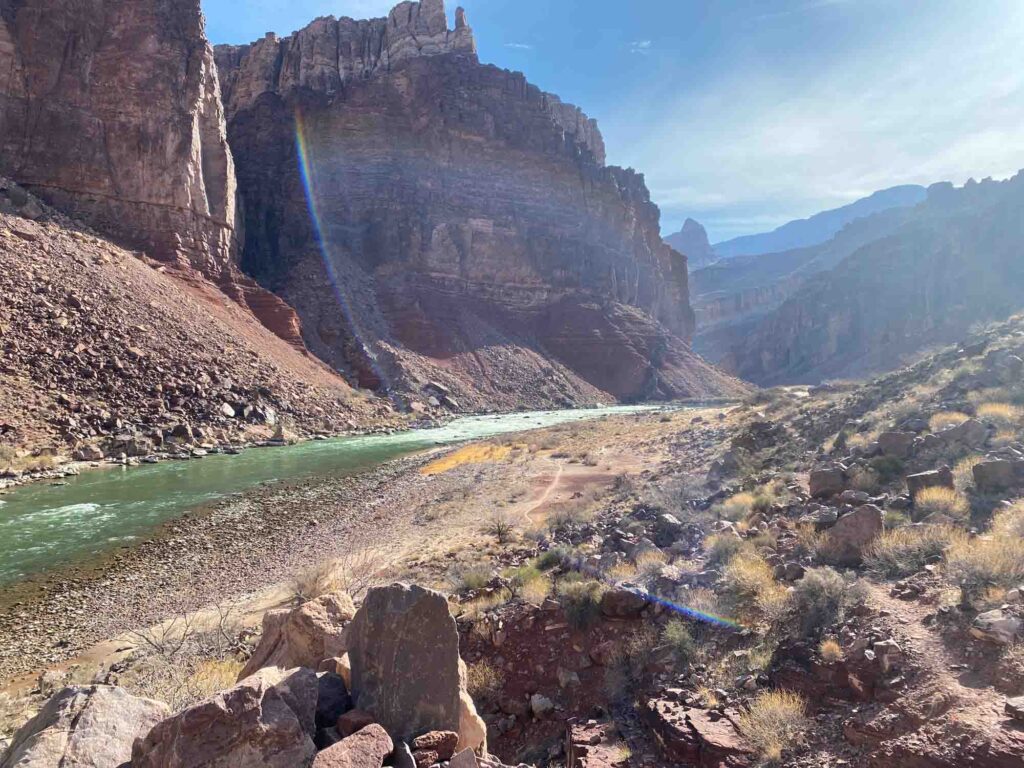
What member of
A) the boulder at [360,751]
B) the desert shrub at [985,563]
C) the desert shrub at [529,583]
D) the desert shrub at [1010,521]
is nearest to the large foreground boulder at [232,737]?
the boulder at [360,751]

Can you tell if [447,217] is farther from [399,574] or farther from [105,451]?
[399,574]

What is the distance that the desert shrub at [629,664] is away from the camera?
16.1ft

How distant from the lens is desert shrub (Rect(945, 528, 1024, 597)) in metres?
4.20

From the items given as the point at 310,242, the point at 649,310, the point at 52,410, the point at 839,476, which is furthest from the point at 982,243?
the point at 52,410

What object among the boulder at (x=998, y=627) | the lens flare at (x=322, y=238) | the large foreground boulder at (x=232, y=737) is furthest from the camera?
the lens flare at (x=322, y=238)

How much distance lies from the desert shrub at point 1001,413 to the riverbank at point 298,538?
7.30 m

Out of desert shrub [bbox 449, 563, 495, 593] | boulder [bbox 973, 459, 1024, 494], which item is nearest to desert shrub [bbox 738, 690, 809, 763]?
boulder [bbox 973, 459, 1024, 494]

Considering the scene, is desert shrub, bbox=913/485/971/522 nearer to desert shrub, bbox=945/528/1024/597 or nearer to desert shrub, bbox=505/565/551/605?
desert shrub, bbox=945/528/1024/597

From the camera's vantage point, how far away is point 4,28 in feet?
125

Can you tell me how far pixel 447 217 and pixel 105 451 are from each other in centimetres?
5718

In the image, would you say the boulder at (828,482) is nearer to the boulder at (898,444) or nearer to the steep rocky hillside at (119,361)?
the boulder at (898,444)

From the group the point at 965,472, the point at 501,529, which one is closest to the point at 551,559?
the point at 501,529

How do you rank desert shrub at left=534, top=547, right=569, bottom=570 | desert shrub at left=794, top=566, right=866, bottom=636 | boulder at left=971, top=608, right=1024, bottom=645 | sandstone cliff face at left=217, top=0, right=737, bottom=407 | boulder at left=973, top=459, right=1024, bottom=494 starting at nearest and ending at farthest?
1. boulder at left=971, top=608, right=1024, bottom=645
2. desert shrub at left=794, top=566, right=866, bottom=636
3. boulder at left=973, top=459, right=1024, bottom=494
4. desert shrub at left=534, top=547, right=569, bottom=570
5. sandstone cliff face at left=217, top=0, right=737, bottom=407

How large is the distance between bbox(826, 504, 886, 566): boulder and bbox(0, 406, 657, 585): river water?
13459 mm
